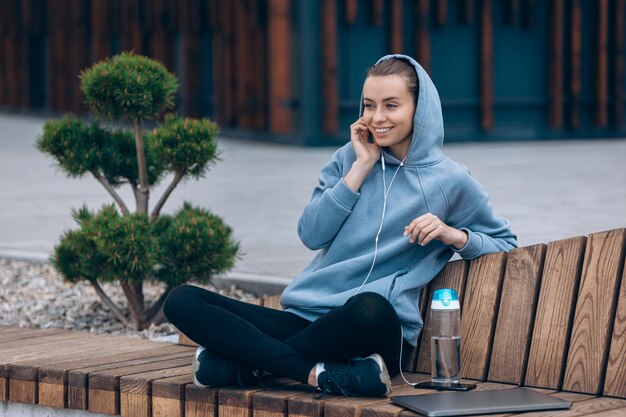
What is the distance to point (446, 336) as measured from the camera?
4391 millimetres

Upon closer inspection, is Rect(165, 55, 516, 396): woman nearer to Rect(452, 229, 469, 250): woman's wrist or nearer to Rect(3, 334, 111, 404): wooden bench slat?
Rect(452, 229, 469, 250): woman's wrist

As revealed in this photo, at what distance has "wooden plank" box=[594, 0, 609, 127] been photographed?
20.9 meters

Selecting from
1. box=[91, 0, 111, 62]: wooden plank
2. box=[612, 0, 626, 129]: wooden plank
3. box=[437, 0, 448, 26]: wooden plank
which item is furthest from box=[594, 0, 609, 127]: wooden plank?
box=[91, 0, 111, 62]: wooden plank

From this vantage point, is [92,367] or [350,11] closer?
[92,367]

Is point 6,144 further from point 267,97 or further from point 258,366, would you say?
point 258,366

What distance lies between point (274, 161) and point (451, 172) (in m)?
13.2

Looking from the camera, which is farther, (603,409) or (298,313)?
(298,313)

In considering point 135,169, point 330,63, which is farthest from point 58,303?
point 330,63

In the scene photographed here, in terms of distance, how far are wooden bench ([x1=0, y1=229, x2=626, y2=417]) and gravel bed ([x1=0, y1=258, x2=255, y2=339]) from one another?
1713 mm

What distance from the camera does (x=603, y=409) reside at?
3.89 m

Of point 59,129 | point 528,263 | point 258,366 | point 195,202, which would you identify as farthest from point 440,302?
point 195,202

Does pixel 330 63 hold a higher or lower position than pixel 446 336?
higher

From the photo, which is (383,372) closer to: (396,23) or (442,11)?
(396,23)

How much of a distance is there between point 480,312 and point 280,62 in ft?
52.9
